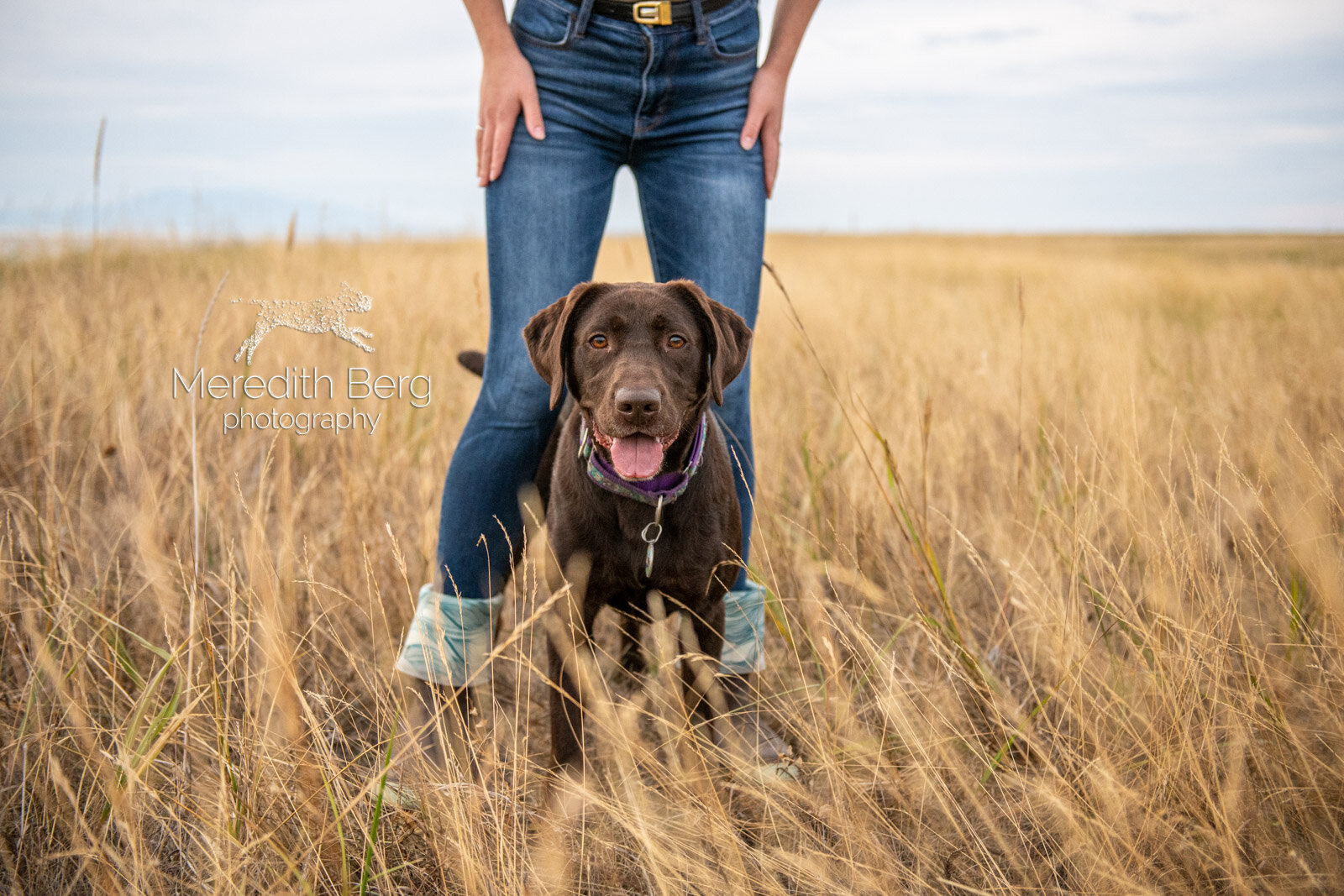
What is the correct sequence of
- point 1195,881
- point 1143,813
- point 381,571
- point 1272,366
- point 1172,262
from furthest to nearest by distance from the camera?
point 1172,262, point 1272,366, point 381,571, point 1143,813, point 1195,881

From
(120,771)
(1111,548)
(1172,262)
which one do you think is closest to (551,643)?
(120,771)

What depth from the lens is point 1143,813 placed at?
171 cm

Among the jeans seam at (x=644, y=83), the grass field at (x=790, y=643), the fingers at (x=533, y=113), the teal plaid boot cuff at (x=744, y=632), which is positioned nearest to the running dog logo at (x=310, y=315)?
the grass field at (x=790, y=643)

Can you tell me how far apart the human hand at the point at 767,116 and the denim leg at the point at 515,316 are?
1.37ft

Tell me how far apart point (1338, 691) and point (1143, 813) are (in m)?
0.68

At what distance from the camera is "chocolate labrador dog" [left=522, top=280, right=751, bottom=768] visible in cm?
215

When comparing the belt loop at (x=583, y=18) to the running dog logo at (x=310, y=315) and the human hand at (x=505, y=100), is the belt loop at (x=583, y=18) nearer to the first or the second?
the human hand at (x=505, y=100)

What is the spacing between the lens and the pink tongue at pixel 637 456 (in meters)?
2.06

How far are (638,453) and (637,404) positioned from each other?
0.14 meters

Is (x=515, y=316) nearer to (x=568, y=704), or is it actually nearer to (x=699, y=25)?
(x=699, y=25)

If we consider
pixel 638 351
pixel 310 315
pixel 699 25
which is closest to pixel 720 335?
pixel 638 351

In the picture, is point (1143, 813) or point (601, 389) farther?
point (601, 389)

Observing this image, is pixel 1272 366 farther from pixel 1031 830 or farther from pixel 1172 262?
pixel 1172 262

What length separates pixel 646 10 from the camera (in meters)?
2.11
